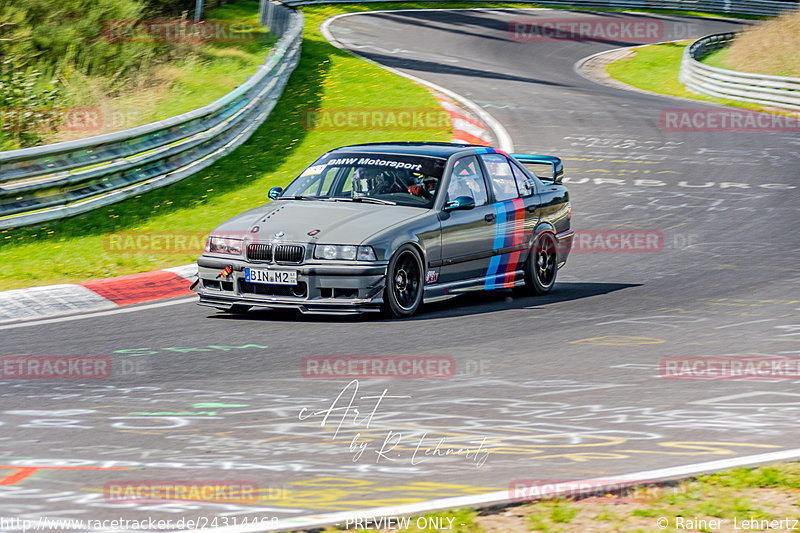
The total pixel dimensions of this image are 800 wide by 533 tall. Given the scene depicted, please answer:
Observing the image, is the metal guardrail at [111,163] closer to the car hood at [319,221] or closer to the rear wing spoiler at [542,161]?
the car hood at [319,221]

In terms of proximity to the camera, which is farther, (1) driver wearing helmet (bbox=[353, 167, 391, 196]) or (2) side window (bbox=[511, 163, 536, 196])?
(2) side window (bbox=[511, 163, 536, 196])

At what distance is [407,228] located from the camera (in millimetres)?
9680

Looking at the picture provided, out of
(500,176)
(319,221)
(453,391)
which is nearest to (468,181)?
(500,176)

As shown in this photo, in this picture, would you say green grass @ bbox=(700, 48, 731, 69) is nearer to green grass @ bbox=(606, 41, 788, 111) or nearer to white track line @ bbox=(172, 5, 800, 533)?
green grass @ bbox=(606, 41, 788, 111)

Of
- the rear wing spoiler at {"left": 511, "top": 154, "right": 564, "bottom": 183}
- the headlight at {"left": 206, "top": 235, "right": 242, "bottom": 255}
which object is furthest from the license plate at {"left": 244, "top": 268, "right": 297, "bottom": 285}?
the rear wing spoiler at {"left": 511, "top": 154, "right": 564, "bottom": 183}

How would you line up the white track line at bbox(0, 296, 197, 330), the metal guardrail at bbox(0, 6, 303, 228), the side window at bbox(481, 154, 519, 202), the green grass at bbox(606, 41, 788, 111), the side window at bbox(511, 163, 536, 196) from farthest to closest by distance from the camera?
the green grass at bbox(606, 41, 788, 111) → the metal guardrail at bbox(0, 6, 303, 228) → the side window at bbox(511, 163, 536, 196) → the side window at bbox(481, 154, 519, 202) → the white track line at bbox(0, 296, 197, 330)

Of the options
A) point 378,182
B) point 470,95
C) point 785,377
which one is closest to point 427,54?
point 470,95

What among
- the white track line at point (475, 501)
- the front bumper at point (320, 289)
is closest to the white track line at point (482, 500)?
the white track line at point (475, 501)

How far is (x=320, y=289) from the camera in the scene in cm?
938

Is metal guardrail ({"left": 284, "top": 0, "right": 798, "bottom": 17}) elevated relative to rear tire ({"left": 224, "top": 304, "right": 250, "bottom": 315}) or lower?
elevated

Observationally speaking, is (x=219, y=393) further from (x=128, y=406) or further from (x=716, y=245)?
(x=716, y=245)

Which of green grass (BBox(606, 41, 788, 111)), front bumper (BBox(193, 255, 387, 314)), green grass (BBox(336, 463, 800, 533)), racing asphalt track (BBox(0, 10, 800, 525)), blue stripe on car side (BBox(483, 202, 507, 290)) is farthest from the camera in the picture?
green grass (BBox(606, 41, 788, 111))

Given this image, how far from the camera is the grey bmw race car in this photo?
936cm

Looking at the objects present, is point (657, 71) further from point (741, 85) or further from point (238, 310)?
point (238, 310)
